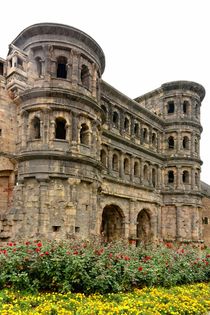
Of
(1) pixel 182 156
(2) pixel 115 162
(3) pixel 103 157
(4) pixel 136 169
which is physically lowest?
(4) pixel 136 169

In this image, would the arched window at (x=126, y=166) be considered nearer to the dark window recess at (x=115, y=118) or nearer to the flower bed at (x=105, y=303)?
the dark window recess at (x=115, y=118)

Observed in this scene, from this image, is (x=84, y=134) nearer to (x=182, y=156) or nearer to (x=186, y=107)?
(x=182, y=156)

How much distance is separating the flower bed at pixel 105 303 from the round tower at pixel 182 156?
58.6 ft

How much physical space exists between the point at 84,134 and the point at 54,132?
1907 mm

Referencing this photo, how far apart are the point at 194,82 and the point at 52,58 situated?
1641 cm

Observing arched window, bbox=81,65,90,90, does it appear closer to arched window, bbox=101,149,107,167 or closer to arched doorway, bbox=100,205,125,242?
arched window, bbox=101,149,107,167

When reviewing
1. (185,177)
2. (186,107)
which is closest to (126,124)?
(186,107)

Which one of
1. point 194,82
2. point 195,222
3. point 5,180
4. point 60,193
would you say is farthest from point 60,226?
point 194,82

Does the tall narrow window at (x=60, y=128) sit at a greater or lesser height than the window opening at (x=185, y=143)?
lesser

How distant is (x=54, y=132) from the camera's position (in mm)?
15766

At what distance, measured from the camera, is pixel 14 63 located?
53.5ft

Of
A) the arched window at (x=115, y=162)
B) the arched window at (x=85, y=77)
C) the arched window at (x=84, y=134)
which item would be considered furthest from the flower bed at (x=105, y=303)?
the arched window at (x=115, y=162)

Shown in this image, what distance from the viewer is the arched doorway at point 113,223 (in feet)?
72.1

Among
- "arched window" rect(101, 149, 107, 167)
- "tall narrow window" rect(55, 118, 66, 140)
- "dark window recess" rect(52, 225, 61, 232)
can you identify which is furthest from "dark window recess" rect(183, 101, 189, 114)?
"dark window recess" rect(52, 225, 61, 232)
